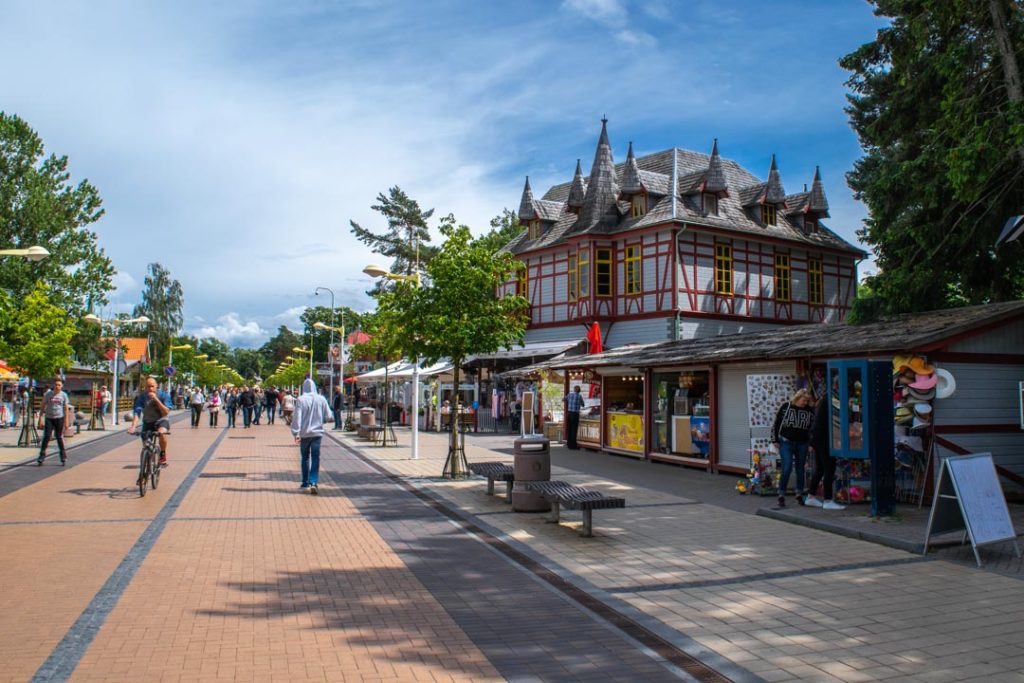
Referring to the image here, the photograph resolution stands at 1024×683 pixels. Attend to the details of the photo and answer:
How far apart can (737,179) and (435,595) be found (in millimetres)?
35768

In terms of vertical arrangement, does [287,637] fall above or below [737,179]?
below

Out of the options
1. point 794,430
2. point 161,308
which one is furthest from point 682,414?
point 161,308

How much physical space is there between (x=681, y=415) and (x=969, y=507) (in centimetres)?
976

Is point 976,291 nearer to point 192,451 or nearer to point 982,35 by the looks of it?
point 982,35

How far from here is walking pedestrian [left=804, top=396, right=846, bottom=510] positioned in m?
11.2

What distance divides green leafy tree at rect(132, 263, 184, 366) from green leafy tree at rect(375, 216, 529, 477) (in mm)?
83810

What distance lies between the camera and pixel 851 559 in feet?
27.3

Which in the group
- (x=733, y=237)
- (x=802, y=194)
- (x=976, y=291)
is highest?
(x=802, y=194)

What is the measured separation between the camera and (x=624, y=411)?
20.5 meters

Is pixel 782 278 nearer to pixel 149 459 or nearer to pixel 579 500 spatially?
pixel 579 500

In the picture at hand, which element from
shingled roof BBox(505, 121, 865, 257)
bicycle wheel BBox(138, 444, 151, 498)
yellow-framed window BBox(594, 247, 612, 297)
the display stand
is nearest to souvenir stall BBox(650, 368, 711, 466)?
the display stand

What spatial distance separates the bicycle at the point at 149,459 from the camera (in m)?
12.4

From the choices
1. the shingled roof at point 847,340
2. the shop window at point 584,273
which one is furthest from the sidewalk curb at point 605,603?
the shop window at point 584,273

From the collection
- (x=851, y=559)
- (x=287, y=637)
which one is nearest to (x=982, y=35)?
(x=851, y=559)
